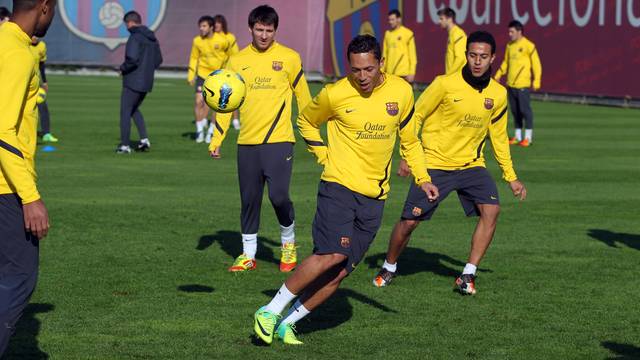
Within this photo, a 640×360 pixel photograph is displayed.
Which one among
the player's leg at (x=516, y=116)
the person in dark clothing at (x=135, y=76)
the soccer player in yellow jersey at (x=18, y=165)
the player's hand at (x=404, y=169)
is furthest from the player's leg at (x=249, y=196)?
the player's leg at (x=516, y=116)

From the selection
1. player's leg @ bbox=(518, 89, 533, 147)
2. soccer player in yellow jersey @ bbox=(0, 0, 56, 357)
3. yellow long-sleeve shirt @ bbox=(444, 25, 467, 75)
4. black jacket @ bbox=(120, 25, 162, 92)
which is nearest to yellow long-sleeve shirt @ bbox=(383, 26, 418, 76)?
yellow long-sleeve shirt @ bbox=(444, 25, 467, 75)

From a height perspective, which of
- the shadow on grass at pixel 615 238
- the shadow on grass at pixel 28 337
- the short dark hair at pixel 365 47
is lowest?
A: the shadow on grass at pixel 615 238

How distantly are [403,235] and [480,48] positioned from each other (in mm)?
1665

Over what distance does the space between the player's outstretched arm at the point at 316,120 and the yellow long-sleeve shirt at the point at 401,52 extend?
64.1ft

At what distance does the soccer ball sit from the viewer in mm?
9602

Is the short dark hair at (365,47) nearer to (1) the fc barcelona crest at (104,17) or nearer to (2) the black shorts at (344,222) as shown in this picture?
(2) the black shorts at (344,222)

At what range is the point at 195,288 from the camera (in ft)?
32.0

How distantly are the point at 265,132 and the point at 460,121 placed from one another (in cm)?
173

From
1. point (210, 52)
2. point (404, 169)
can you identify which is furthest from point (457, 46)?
point (404, 169)

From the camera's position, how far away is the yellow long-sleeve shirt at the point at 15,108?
19.3ft

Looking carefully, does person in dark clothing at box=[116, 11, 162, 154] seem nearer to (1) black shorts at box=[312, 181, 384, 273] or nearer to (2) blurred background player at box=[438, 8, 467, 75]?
(2) blurred background player at box=[438, 8, 467, 75]

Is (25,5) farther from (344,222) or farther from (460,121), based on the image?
(460,121)

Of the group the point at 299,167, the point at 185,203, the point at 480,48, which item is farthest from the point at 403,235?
the point at 299,167

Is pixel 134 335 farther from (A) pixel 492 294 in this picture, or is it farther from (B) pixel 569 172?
(B) pixel 569 172
